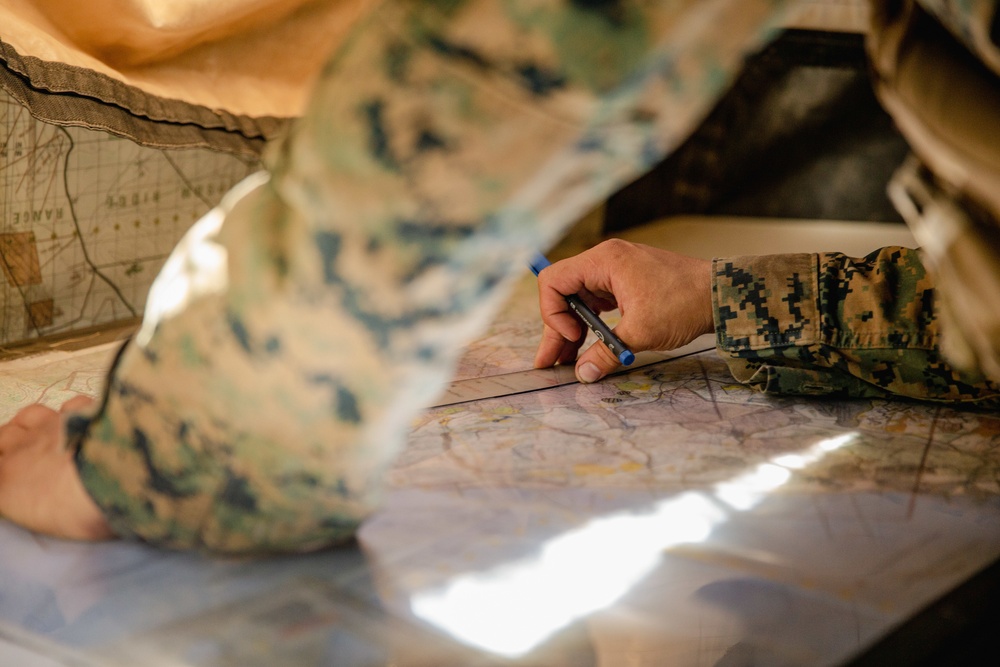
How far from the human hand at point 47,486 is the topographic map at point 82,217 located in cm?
49

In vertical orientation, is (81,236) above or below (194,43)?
below

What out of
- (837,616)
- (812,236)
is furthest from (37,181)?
(812,236)

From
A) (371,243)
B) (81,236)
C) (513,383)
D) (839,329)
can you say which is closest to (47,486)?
(371,243)

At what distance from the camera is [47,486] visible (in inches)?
25.8

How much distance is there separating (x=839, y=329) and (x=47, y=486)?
0.75m

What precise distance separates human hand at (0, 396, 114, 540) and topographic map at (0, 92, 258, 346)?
0.49m

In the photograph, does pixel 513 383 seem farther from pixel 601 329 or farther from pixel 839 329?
pixel 839 329

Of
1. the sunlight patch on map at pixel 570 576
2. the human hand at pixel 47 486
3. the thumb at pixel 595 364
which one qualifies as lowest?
the sunlight patch on map at pixel 570 576

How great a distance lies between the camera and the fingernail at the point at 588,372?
1.06 meters

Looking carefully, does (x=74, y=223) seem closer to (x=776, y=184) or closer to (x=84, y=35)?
(x=84, y=35)

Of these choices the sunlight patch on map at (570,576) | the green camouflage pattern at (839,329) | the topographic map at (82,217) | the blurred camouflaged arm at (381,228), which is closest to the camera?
the blurred camouflaged arm at (381,228)

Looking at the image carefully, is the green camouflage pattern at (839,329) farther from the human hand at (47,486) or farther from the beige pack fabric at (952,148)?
the human hand at (47,486)

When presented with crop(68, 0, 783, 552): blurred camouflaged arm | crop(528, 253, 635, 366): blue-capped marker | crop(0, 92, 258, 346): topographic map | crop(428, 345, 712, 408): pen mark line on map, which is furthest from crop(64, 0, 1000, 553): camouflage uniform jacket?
crop(0, 92, 258, 346): topographic map

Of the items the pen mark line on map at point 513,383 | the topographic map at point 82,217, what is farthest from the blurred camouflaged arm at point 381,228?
the topographic map at point 82,217
